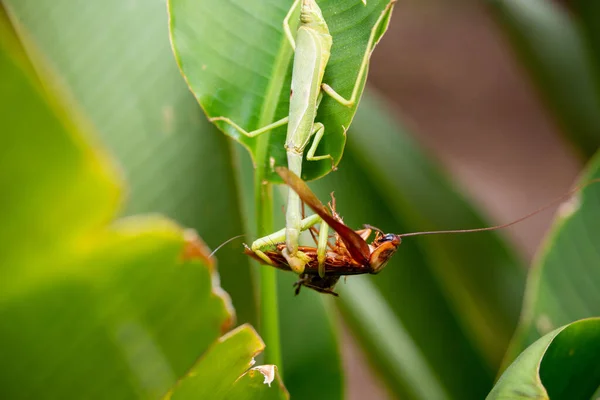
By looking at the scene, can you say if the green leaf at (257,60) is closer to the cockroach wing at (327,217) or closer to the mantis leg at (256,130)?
the mantis leg at (256,130)

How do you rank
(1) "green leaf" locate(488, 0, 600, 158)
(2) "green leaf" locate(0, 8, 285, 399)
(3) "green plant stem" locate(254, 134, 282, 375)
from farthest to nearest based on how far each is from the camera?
1. (1) "green leaf" locate(488, 0, 600, 158)
2. (3) "green plant stem" locate(254, 134, 282, 375)
3. (2) "green leaf" locate(0, 8, 285, 399)

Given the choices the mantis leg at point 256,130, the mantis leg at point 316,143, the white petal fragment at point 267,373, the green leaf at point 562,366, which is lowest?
the green leaf at point 562,366

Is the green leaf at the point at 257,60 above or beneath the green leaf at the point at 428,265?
above

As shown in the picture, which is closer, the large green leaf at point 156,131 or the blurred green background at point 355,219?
the blurred green background at point 355,219

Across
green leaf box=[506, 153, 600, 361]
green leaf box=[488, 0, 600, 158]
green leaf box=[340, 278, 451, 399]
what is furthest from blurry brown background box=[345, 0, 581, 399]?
green leaf box=[506, 153, 600, 361]

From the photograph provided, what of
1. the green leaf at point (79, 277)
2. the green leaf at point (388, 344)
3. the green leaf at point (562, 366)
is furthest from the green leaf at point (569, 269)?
the green leaf at point (79, 277)

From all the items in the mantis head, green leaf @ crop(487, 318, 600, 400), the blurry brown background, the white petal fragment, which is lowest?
the blurry brown background

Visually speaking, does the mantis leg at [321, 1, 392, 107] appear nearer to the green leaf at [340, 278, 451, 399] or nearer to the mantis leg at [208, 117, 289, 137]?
the mantis leg at [208, 117, 289, 137]

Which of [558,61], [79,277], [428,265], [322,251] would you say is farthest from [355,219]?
[79,277]
